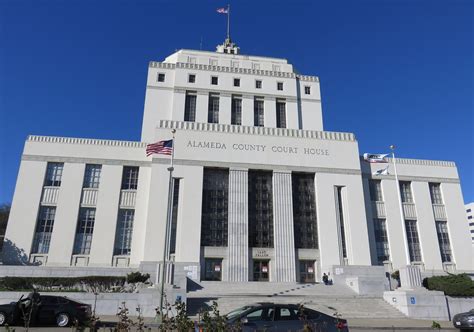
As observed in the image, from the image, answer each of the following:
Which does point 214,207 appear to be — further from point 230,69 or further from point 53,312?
→ point 230,69

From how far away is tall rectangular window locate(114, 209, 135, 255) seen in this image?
28.9 metres

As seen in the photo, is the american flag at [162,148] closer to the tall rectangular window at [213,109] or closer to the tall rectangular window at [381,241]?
the tall rectangular window at [213,109]

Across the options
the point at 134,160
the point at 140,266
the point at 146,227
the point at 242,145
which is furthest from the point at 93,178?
the point at 242,145

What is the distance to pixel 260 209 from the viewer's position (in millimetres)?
30219

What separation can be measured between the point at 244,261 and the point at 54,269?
47.1 feet

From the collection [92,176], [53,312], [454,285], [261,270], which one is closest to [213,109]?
[92,176]

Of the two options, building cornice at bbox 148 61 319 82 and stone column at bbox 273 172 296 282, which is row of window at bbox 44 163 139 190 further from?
building cornice at bbox 148 61 319 82

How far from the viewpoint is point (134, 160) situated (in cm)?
3158

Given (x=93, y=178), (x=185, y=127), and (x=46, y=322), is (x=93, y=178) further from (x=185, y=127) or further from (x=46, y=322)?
(x=46, y=322)

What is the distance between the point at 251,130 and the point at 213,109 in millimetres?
8429

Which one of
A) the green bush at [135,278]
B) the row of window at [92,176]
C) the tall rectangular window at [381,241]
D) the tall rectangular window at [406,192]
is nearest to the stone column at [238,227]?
the green bush at [135,278]

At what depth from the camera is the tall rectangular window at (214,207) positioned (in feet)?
93.8

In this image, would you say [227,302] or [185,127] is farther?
[185,127]

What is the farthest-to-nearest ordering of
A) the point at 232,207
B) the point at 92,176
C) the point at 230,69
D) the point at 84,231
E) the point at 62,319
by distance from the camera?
the point at 230,69
the point at 92,176
the point at 232,207
the point at 84,231
the point at 62,319
